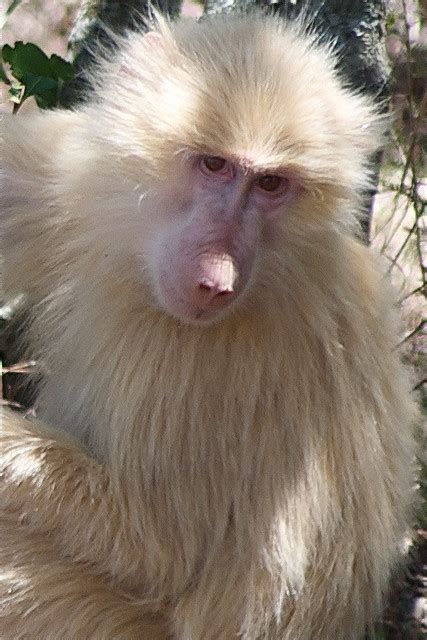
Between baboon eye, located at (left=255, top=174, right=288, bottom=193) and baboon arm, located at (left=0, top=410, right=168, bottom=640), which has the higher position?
baboon eye, located at (left=255, top=174, right=288, bottom=193)

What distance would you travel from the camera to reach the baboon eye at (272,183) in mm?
3936

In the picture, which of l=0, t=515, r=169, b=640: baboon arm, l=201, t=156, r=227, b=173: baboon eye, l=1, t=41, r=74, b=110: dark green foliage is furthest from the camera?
l=1, t=41, r=74, b=110: dark green foliage

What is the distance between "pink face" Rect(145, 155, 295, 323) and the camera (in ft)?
12.2

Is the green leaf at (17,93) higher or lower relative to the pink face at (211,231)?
lower

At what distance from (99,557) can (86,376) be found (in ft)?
2.27

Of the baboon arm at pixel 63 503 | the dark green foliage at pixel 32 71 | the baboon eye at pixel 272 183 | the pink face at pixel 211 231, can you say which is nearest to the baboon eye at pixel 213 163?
the pink face at pixel 211 231

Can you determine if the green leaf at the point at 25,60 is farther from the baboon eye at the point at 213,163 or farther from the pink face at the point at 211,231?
the baboon eye at the point at 213,163

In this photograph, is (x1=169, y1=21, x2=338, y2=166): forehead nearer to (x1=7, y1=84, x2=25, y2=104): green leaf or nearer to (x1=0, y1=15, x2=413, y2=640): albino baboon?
(x1=0, y1=15, x2=413, y2=640): albino baboon

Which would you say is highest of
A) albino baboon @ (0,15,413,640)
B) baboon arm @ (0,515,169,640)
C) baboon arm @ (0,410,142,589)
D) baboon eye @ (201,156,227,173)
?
baboon eye @ (201,156,227,173)

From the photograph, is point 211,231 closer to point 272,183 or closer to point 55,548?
point 272,183

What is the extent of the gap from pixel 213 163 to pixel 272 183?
0.24 meters

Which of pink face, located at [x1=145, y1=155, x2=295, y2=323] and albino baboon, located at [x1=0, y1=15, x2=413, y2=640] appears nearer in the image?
pink face, located at [x1=145, y1=155, x2=295, y2=323]

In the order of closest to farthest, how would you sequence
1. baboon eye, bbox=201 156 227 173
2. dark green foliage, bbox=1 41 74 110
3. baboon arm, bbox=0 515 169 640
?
1. baboon eye, bbox=201 156 227 173
2. baboon arm, bbox=0 515 169 640
3. dark green foliage, bbox=1 41 74 110

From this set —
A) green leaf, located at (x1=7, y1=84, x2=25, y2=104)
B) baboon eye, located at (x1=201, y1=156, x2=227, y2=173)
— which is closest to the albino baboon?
baboon eye, located at (x1=201, y1=156, x2=227, y2=173)
